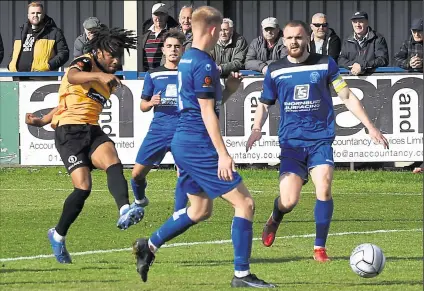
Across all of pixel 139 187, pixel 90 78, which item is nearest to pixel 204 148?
pixel 90 78

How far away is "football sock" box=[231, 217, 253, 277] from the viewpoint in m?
9.25

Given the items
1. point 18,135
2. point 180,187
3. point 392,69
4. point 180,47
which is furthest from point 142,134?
point 180,187

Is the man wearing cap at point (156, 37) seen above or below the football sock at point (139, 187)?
above

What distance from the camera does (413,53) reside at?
762 inches

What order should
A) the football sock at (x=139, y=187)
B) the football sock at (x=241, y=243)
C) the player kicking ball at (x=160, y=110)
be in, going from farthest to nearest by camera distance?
the football sock at (x=139, y=187)
the player kicking ball at (x=160, y=110)
the football sock at (x=241, y=243)

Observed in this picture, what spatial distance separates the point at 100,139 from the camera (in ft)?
36.5

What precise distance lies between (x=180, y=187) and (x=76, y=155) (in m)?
1.70

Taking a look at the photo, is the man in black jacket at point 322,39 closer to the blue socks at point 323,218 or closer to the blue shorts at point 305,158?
the blue shorts at point 305,158

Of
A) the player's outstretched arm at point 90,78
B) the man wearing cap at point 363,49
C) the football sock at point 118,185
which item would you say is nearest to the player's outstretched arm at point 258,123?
the football sock at point 118,185

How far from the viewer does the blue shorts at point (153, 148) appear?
44.3ft

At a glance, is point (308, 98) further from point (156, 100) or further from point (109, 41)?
point (156, 100)

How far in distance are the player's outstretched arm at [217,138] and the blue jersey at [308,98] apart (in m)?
2.18

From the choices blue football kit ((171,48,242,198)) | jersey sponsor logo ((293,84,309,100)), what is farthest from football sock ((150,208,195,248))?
jersey sponsor logo ((293,84,309,100))

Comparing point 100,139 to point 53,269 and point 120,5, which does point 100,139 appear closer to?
point 53,269
